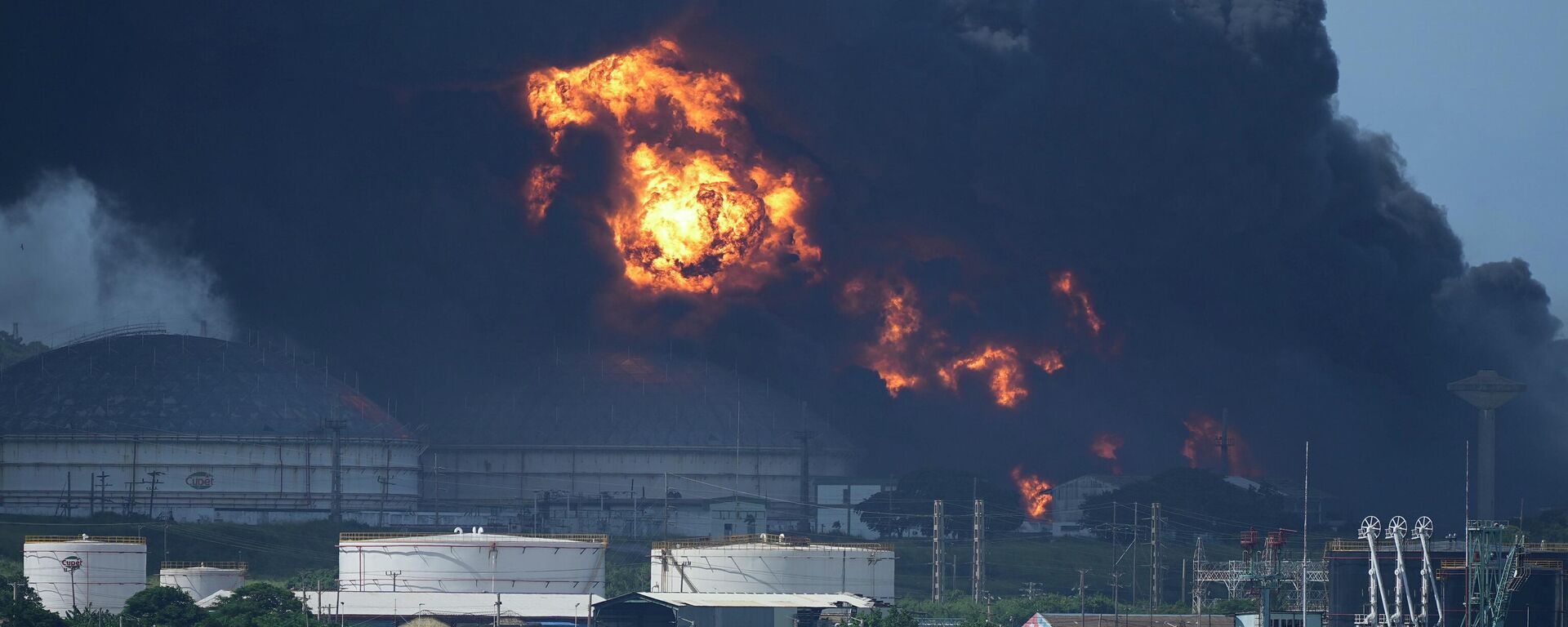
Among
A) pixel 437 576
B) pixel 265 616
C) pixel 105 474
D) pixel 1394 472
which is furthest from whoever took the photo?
pixel 1394 472

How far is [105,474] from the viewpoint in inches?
7151

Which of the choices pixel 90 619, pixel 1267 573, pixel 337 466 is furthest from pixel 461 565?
pixel 337 466

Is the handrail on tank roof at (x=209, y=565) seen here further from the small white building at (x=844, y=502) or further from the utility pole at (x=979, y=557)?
the small white building at (x=844, y=502)

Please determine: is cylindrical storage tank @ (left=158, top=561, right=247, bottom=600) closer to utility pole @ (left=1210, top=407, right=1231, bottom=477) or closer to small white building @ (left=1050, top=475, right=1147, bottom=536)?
small white building @ (left=1050, top=475, right=1147, bottom=536)

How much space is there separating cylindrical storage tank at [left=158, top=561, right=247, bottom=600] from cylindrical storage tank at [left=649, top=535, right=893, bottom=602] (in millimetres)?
26370

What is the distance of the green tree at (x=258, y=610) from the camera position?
11506 centimetres

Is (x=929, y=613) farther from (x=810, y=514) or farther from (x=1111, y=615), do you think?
(x=810, y=514)

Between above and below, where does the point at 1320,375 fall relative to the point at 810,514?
above

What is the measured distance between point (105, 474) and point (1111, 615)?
84407 mm

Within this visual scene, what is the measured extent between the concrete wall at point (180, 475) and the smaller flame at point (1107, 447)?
5962 centimetres

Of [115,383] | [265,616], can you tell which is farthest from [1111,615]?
[115,383]

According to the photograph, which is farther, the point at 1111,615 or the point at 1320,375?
the point at 1320,375

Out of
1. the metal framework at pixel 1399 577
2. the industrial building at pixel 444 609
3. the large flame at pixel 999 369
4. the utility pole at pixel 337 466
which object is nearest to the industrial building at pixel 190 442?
the utility pole at pixel 337 466

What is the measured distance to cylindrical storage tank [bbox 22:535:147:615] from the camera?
449ft
